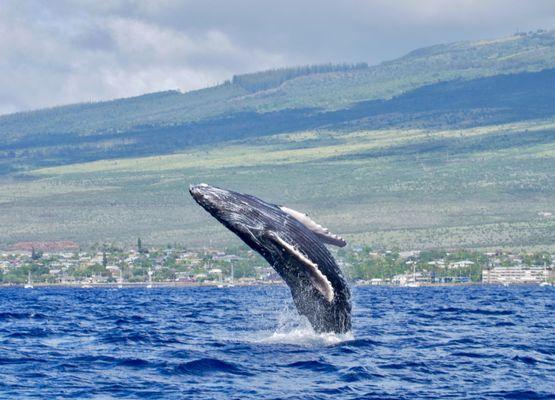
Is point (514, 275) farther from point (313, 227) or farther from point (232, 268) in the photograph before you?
point (313, 227)

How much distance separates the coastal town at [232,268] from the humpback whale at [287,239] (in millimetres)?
62147

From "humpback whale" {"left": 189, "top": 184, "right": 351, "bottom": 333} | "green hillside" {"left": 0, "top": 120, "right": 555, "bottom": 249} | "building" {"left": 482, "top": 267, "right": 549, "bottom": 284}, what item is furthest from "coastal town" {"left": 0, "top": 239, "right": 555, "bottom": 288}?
"humpback whale" {"left": 189, "top": 184, "right": 351, "bottom": 333}

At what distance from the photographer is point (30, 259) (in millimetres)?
113188

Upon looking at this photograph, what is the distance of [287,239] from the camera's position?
15.6 m

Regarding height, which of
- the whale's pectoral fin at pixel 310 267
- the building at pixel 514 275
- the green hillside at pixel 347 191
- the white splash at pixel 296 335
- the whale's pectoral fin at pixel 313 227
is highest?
the green hillside at pixel 347 191

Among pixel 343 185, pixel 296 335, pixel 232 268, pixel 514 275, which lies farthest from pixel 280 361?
pixel 343 185

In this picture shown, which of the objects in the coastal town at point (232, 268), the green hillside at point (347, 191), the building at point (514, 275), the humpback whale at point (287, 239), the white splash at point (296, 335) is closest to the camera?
the humpback whale at point (287, 239)

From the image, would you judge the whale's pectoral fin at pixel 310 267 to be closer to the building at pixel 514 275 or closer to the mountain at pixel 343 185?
the building at pixel 514 275

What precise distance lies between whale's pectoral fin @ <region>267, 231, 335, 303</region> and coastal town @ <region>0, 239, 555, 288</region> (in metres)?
62.2

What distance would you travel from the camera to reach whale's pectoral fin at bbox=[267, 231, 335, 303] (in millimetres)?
15469

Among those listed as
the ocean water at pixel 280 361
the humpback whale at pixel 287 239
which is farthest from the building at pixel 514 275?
the humpback whale at pixel 287 239

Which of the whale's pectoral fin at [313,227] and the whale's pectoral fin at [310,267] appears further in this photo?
the whale's pectoral fin at [313,227]

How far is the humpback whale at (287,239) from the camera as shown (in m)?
15.5

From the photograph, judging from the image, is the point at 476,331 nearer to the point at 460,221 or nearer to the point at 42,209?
the point at 460,221
